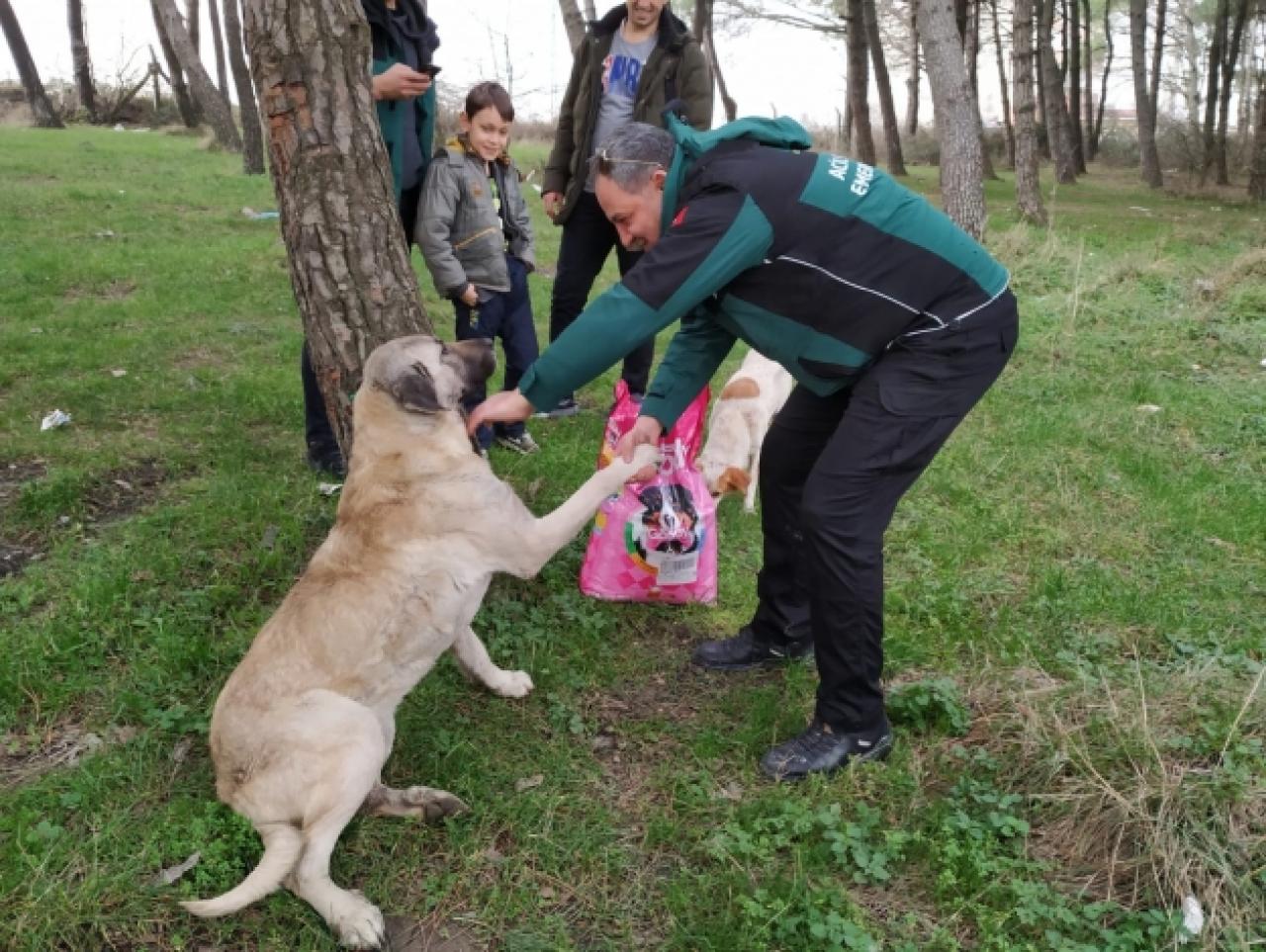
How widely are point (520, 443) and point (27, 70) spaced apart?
2376cm

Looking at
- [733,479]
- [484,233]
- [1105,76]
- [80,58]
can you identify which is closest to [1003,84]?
[1105,76]

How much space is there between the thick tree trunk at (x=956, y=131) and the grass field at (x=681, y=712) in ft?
17.4

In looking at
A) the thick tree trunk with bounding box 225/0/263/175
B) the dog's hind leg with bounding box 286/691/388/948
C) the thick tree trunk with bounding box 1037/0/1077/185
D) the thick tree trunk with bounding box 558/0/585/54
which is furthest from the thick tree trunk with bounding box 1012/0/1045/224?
the dog's hind leg with bounding box 286/691/388/948

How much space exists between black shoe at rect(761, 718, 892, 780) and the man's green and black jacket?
1213mm

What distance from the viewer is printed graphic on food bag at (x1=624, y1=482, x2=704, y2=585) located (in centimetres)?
408

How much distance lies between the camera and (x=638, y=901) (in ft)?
9.01

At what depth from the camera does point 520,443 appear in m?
5.63

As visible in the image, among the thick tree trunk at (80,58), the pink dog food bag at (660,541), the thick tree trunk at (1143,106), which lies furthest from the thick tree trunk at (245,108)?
the thick tree trunk at (1143,106)

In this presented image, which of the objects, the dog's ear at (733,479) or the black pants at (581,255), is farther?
the black pants at (581,255)

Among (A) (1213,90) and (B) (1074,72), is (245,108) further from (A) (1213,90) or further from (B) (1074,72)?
(B) (1074,72)

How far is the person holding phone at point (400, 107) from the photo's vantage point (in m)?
4.50

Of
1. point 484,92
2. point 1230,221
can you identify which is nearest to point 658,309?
point 484,92

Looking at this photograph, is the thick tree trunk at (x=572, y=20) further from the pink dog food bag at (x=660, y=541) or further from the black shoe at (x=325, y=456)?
the pink dog food bag at (x=660, y=541)

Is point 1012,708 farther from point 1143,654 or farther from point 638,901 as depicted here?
point 638,901
